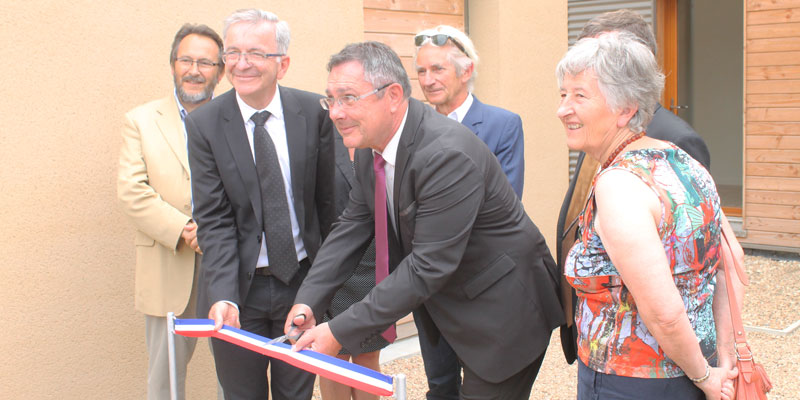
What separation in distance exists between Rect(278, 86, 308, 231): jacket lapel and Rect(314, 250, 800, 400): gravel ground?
2.18 metres

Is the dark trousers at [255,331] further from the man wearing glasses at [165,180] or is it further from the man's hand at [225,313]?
the man wearing glasses at [165,180]

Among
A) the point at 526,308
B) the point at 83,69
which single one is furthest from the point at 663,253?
the point at 83,69

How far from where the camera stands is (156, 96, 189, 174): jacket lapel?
366 centimetres

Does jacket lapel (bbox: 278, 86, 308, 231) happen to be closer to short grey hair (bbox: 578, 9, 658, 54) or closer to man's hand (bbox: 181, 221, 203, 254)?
man's hand (bbox: 181, 221, 203, 254)

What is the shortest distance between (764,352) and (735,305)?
12.5 ft

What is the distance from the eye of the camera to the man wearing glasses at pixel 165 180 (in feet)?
11.8

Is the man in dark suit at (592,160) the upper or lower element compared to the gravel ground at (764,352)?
upper

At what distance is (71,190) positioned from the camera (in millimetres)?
3871

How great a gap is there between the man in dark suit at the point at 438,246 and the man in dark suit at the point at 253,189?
32 centimetres

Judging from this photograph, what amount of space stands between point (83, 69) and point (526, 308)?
2680 mm

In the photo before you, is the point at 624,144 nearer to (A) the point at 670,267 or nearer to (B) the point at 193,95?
(A) the point at 670,267

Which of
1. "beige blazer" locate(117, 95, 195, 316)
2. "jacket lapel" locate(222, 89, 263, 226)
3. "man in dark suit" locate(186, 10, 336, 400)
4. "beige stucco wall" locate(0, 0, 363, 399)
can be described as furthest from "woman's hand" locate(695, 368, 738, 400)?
"beige stucco wall" locate(0, 0, 363, 399)

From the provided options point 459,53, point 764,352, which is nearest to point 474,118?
point 459,53

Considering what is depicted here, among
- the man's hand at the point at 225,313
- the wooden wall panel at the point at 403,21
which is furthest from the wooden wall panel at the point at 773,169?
the man's hand at the point at 225,313
